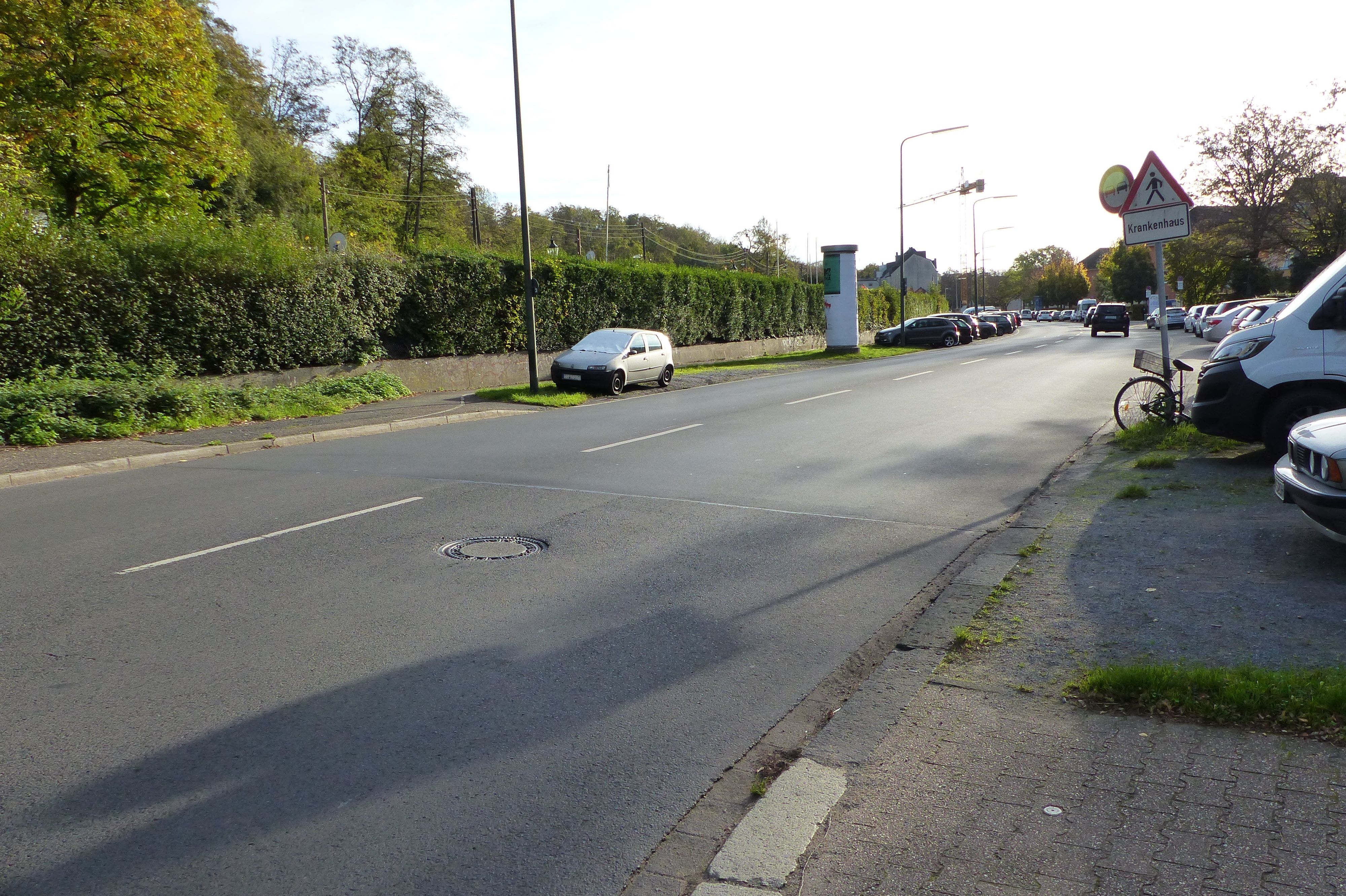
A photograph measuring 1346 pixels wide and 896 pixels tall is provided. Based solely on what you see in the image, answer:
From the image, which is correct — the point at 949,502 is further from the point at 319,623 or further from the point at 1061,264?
the point at 1061,264

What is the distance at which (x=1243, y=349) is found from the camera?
9.48 meters

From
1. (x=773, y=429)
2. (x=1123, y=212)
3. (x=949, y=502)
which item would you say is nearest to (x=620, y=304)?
(x=773, y=429)

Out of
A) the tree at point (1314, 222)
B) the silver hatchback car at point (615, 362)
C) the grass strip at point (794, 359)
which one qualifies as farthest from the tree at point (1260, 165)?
the silver hatchback car at point (615, 362)

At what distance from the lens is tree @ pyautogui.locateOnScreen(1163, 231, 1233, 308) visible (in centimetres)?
6288

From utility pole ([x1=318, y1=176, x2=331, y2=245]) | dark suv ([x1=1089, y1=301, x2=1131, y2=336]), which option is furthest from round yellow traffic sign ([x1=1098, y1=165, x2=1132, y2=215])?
dark suv ([x1=1089, y1=301, x2=1131, y2=336])

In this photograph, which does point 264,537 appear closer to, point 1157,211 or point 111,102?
point 1157,211

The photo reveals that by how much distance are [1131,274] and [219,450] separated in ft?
337

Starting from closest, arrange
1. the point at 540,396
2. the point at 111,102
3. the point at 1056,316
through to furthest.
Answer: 1. the point at 540,396
2. the point at 111,102
3. the point at 1056,316

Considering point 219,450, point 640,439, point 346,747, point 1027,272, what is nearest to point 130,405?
point 219,450

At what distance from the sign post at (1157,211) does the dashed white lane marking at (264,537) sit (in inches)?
335

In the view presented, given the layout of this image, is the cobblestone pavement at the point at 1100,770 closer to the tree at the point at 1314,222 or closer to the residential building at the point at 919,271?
the tree at the point at 1314,222

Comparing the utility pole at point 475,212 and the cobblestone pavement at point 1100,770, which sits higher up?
the utility pole at point 475,212

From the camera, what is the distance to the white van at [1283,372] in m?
8.95

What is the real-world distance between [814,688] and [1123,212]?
30.8 ft
